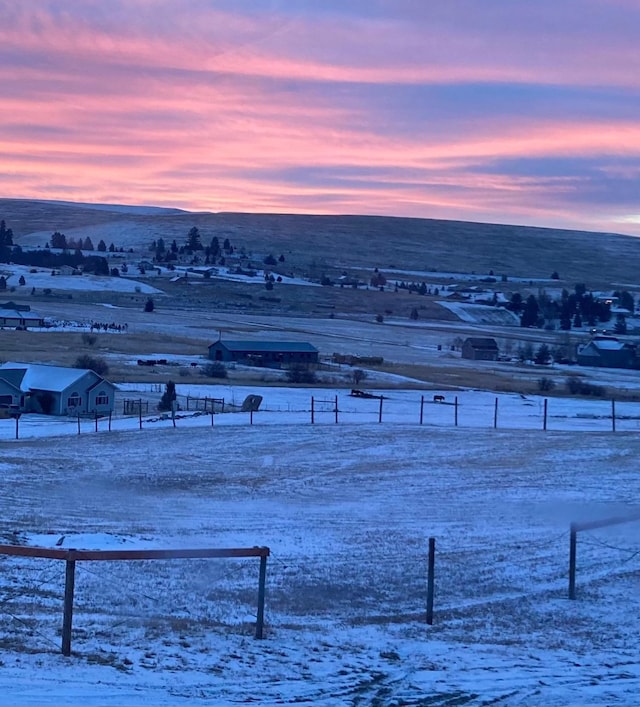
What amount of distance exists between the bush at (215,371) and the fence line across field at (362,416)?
10.6m

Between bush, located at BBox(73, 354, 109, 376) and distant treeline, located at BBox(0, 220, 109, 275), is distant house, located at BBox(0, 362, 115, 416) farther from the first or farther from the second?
distant treeline, located at BBox(0, 220, 109, 275)

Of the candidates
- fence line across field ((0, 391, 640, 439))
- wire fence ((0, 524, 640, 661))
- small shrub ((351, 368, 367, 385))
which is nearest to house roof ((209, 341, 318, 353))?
small shrub ((351, 368, 367, 385))

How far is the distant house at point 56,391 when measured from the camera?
4025 cm

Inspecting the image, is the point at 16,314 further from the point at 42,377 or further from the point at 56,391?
the point at 56,391

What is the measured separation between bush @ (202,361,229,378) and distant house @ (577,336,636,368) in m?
35.4

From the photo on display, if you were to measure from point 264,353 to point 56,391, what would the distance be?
2816cm

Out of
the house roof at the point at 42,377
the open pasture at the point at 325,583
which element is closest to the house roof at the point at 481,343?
the house roof at the point at 42,377

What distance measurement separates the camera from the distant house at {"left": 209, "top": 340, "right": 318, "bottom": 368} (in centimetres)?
6631

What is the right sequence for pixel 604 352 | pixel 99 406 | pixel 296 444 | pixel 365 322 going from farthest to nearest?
pixel 365 322 < pixel 604 352 < pixel 99 406 < pixel 296 444

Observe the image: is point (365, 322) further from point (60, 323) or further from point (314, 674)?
point (314, 674)

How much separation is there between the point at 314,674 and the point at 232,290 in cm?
12592

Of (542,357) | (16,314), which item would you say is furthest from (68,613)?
(16,314)

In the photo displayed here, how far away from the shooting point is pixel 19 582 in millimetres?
11805

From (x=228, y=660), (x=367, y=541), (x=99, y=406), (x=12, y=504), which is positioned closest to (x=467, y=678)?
(x=228, y=660)
